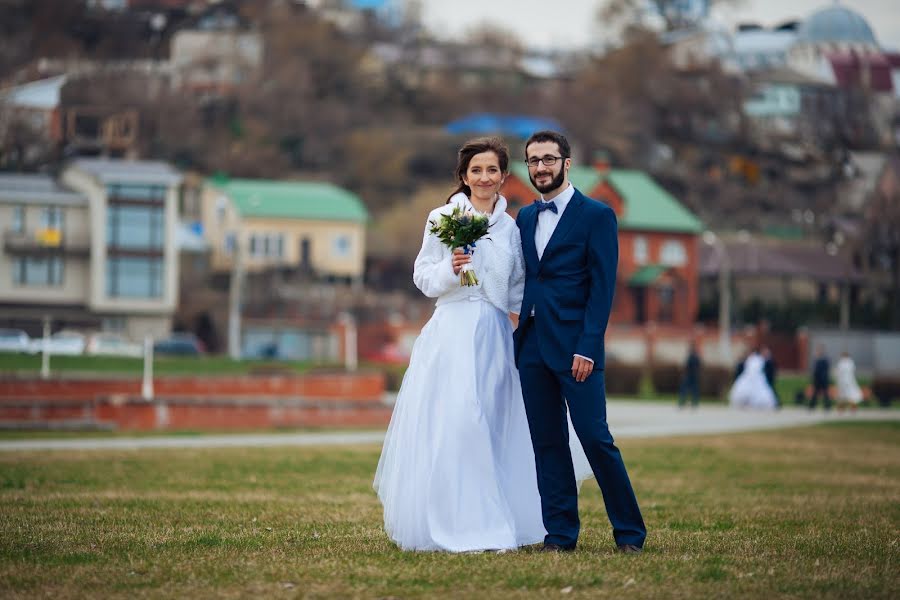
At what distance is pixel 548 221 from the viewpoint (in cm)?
956

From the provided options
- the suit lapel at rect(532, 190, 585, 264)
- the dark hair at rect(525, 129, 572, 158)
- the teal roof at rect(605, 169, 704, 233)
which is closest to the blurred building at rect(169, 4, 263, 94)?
the teal roof at rect(605, 169, 704, 233)

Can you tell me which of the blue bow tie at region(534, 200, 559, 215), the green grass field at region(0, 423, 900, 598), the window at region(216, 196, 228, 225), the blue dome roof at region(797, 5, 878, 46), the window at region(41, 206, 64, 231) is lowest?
the green grass field at region(0, 423, 900, 598)

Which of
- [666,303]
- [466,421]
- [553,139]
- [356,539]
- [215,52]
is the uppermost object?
[215,52]

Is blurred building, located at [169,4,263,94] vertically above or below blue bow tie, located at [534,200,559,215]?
above

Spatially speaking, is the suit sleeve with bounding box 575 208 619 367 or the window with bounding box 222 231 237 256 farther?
the window with bounding box 222 231 237 256

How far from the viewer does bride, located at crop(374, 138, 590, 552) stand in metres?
9.37

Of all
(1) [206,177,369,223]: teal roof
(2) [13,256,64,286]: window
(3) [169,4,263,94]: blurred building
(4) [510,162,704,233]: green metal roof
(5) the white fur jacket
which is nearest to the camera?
(5) the white fur jacket

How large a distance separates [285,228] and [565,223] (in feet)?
247

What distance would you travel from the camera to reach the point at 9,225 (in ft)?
227

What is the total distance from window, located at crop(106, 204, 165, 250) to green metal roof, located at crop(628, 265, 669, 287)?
27.4 m

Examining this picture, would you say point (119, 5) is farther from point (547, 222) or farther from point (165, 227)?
point (547, 222)

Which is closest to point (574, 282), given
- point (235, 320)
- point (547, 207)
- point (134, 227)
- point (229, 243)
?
point (547, 207)

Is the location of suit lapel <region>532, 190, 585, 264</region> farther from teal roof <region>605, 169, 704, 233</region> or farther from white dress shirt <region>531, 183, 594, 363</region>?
teal roof <region>605, 169, 704, 233</region>

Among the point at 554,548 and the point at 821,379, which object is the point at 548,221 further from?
the point at 821,379
